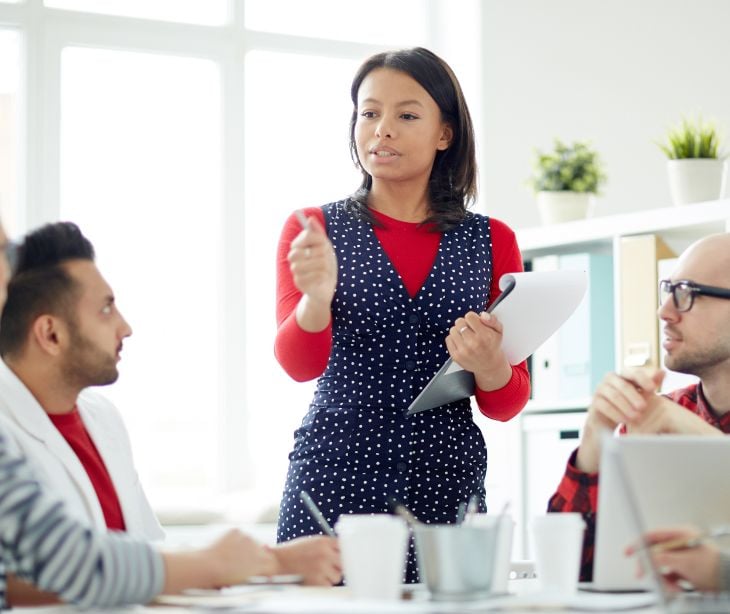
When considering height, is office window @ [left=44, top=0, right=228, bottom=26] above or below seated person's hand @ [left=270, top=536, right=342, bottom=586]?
above

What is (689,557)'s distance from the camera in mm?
1313

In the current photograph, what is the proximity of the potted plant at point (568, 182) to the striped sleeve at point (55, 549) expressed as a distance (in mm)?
2953

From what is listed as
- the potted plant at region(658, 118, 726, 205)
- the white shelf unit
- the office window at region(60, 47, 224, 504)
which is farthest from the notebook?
the office window at region(60, 47, 224, 504)

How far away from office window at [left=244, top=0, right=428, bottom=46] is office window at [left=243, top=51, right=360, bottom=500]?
0.37ft

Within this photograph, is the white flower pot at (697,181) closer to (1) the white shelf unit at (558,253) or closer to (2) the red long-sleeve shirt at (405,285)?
(1) the white shelf unit at (558,253)

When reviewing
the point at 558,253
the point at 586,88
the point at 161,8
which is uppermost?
the point at 161,8

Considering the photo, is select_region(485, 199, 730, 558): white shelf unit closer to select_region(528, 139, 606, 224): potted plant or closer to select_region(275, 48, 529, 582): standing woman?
select_region(528, 139, 606, 224): potted plant

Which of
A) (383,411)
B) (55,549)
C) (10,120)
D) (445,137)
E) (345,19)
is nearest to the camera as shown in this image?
(55,549)

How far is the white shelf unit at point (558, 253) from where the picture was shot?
365 centimetres

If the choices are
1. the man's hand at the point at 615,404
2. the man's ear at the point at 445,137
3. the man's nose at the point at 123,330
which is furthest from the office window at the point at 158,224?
the man's hand at the point at 615,404

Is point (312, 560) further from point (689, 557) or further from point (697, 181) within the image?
point (697, 181)

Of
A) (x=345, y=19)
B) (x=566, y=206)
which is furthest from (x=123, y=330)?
(x=345, y=19)

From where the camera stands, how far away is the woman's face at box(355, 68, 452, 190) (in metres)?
2.15

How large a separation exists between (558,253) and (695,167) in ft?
1.99
